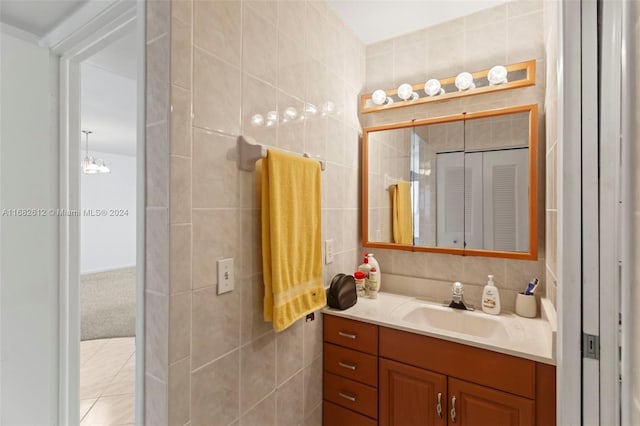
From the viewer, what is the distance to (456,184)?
5.68ft

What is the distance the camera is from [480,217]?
5.49 feet

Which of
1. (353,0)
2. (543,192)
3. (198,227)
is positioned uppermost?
(353,0)

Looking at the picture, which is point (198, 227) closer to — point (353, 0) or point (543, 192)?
point (353, 0)

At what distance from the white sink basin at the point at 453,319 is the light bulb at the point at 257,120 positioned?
113 cm

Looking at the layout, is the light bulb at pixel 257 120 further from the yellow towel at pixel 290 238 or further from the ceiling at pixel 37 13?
the ceiling at pixel 37 13

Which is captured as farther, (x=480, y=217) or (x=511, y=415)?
(x=480, y=217)

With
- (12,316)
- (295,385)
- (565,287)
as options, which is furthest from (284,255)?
(12,316)

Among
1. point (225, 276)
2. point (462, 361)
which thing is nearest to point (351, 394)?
point (462, 361)

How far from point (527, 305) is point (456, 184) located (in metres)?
0.70

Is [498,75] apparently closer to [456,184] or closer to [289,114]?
[456,184]

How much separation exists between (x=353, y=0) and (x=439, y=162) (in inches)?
39.4

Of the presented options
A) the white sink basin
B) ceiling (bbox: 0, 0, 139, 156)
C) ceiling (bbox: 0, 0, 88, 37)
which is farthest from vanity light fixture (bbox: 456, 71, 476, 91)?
ceiling (bbox: 0, 0, 88, 37)

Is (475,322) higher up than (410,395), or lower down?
higher up

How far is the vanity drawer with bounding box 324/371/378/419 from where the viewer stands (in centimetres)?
151
